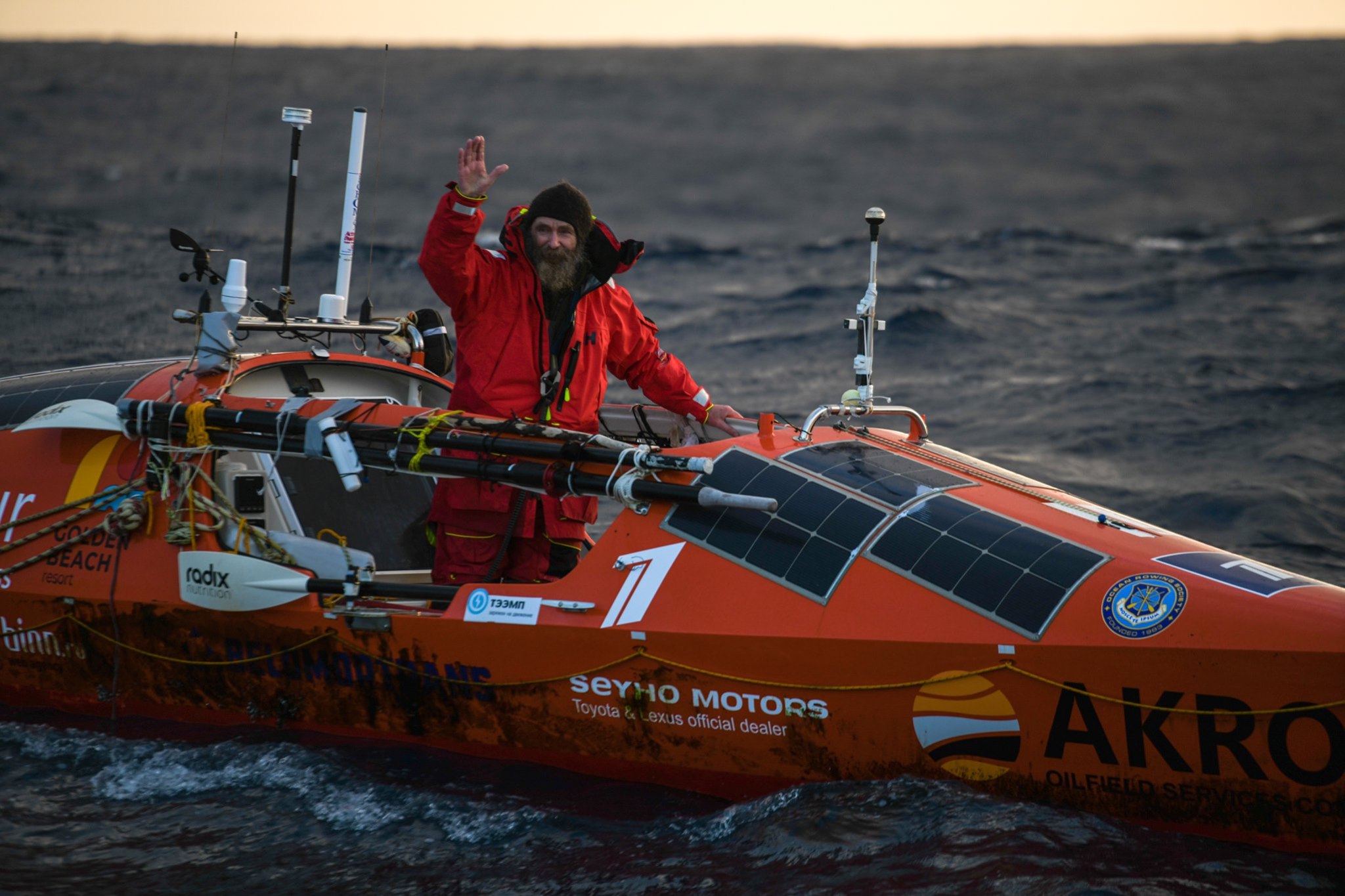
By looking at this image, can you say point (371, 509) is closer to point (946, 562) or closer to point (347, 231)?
point (347, 231)

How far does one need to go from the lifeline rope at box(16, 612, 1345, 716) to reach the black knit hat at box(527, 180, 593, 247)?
190 centimetres

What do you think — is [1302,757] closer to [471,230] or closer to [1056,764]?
[1056,764]

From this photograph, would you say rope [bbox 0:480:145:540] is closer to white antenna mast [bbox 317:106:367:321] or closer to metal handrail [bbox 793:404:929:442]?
white antenna mast [bbox 317:106:367:321]

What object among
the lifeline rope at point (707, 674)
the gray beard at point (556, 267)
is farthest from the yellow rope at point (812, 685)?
the gray beard at point (556, 267)

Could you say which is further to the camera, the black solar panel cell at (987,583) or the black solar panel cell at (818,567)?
the black solar panel cell at (818,567)

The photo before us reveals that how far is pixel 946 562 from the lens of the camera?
457 centimetres

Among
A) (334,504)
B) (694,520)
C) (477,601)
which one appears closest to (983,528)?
(694,520)

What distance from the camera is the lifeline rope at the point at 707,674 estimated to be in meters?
4.05

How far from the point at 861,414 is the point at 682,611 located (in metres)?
A: 1.29

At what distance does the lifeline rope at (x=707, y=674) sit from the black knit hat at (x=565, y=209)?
1.90 metres

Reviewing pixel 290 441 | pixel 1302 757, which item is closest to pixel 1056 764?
pixel 1302 757

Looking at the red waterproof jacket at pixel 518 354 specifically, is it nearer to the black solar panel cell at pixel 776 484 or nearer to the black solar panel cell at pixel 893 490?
the black solar panel cell at pixel 776 484

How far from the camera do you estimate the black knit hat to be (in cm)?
549

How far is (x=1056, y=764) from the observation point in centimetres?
430
